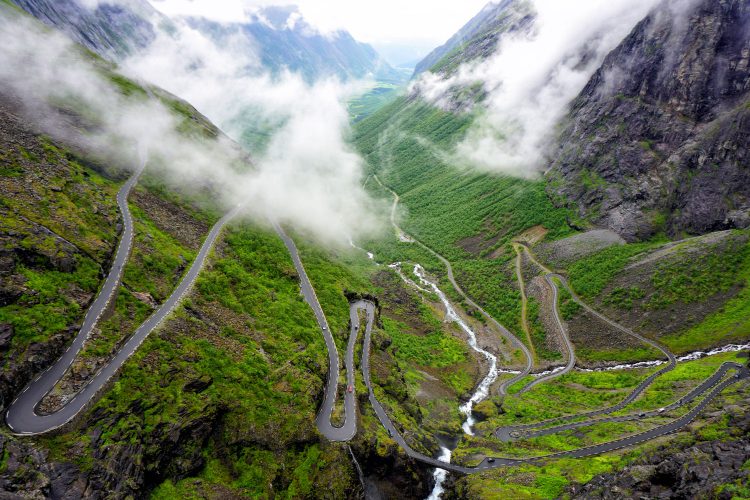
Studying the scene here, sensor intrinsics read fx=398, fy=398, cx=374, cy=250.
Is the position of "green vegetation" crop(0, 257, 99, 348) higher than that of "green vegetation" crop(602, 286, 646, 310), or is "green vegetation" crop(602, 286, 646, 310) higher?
"green vegetation" crop(0, 257, 99, 348)

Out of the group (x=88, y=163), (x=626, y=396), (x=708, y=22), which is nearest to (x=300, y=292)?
(x=88, y=163)

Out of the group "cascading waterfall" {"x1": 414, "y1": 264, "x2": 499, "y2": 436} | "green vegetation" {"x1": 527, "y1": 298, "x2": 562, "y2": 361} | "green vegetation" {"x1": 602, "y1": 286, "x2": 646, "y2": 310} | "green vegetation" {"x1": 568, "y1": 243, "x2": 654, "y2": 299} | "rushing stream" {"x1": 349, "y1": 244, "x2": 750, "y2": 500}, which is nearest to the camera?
"rushing stream" {"x1": 349, "y1": 244, "x2": 750, "y2": 500}

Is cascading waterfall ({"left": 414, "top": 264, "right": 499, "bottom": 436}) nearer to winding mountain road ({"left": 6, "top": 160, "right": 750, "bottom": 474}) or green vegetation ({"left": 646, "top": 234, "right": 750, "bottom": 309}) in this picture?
winding mountain road ({"left": 6, "top": 160, "right": 750, "bottom": 474})

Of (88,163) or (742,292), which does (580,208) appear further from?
(88,163)

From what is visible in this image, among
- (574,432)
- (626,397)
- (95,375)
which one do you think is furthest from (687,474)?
Answer: (95,375)

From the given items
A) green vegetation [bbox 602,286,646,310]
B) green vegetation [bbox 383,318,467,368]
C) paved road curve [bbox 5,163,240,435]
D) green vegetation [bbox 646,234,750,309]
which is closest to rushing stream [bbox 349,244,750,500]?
green vegetation [bbox 383,318,467,368]

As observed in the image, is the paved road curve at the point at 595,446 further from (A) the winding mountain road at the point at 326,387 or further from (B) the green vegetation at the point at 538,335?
(B) the green vegetation at the point at 538,335

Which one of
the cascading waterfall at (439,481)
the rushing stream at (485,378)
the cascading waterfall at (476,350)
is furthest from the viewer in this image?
the cascading waterfall at (476,350)

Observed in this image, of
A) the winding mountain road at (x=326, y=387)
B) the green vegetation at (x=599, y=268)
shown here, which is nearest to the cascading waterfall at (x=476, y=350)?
the winding mountain road at (x=326, y=387)
